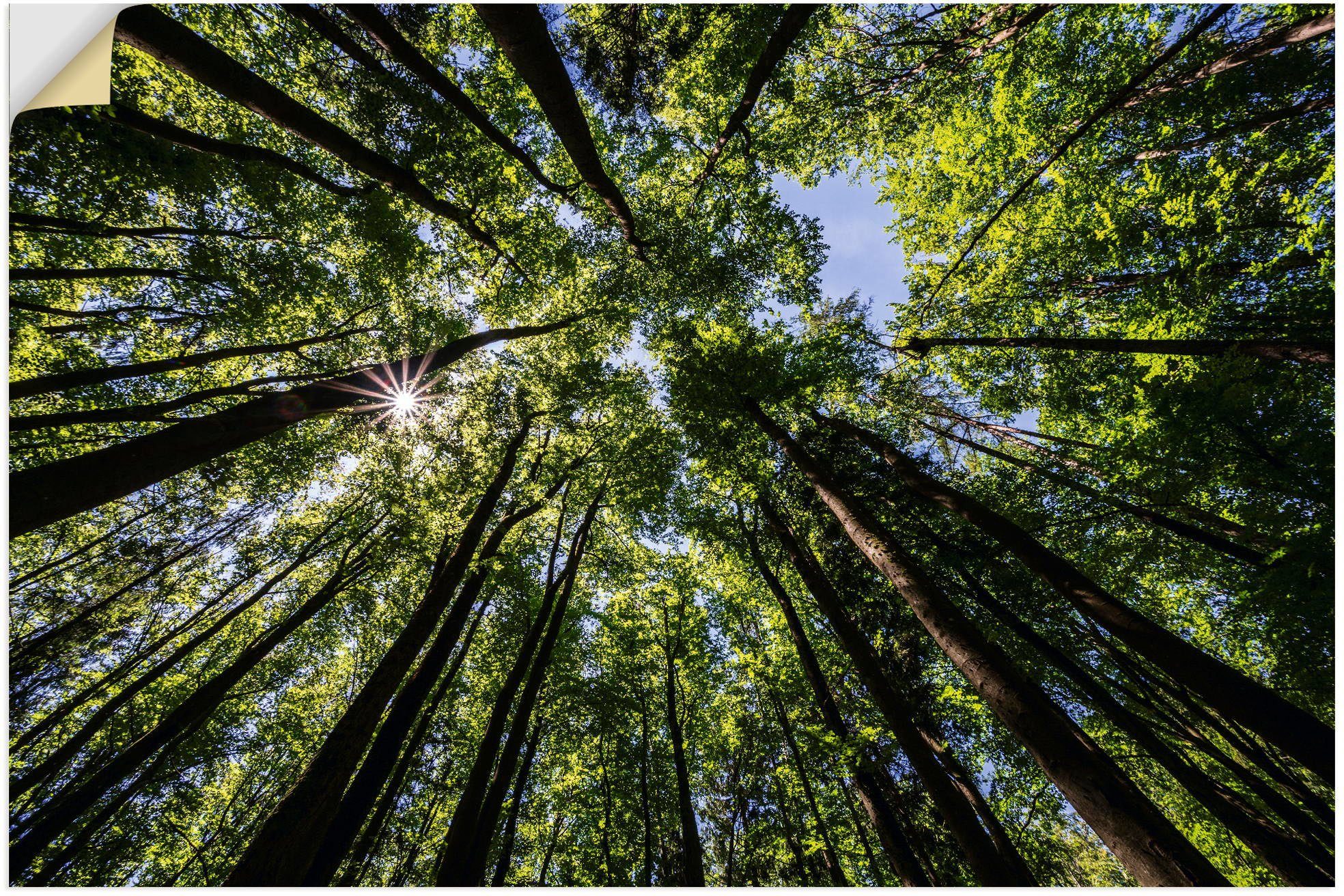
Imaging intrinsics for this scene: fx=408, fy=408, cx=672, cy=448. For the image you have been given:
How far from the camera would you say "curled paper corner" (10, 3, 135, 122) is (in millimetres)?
1643

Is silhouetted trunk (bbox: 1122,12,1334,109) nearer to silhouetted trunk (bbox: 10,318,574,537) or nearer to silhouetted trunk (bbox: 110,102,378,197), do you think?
silhouetted trunk (bbox: 10,318,574,537)

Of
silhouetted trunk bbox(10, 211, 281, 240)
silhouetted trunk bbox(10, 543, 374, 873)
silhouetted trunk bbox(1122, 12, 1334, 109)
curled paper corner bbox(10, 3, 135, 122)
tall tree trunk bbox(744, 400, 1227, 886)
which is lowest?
tall tree trunk bbox(744, 400, 1227, 886)

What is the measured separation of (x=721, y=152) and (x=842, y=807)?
19.4 meters

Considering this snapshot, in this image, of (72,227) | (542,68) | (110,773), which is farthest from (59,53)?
(110,773)

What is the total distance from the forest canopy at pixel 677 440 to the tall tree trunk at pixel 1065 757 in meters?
0.04

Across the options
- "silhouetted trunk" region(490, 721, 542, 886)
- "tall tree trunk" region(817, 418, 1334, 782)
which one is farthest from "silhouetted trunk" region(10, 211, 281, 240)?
"silhouetted trunk" region(490, 721, 542, 886)

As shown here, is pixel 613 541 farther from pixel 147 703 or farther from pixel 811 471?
pixel 147 703

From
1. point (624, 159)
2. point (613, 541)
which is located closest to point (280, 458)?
point (613, 541)

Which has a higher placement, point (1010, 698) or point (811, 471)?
point (811, 471)

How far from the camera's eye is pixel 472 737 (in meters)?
14.4

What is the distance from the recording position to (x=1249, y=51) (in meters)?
6.54

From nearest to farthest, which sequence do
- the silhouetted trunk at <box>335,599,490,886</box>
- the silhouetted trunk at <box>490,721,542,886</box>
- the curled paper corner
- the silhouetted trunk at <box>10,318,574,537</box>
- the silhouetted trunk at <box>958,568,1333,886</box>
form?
the curled paper corner → the silhouetted trunk at <box>10,318,574,537</box> → the silhouetted trunk at <box>958,568,1333,886</box> → the silhouetted trunk at <box>335,599,490,886</box> → the silhouetted trunk at <box>490,721,542,886</box>

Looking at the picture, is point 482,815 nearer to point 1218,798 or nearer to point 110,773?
point 110,773

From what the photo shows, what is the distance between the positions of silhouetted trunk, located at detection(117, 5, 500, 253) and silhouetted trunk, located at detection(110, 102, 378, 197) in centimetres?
73
